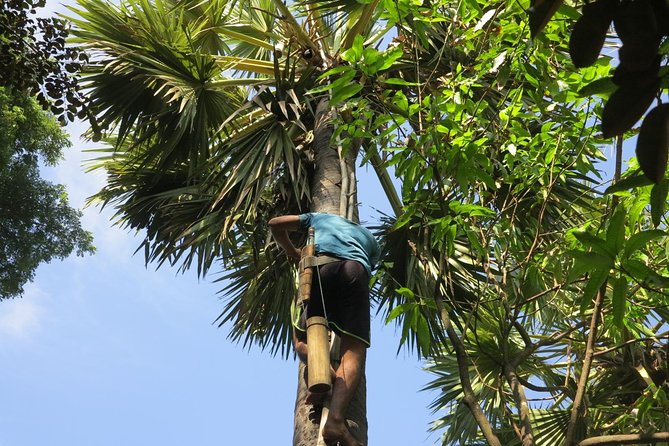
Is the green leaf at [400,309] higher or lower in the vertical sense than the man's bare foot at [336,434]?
higher

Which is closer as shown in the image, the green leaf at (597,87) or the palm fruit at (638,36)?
the palm fruit at (638,36)

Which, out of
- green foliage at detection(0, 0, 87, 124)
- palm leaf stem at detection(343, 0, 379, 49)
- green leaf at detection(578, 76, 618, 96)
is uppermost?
palm leaf stem at detection(343, 0, 379, 49)

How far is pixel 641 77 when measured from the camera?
1032 millimetres

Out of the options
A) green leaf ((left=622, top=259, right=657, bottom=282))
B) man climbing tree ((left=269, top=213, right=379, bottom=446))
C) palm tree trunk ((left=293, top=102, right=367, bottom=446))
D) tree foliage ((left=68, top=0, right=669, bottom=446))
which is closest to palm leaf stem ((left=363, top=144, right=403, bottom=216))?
tree foliage ((left=68, top=0, right=669, bottom=446))

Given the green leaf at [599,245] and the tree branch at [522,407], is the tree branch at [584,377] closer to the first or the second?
the tree branch at [522,407]

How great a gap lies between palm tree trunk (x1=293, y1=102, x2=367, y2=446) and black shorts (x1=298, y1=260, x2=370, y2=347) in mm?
241

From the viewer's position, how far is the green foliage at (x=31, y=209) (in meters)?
12.8

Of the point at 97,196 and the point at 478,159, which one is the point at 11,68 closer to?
the point at 478,159

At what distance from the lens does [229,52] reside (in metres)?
8.91

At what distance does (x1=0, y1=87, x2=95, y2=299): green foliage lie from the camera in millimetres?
12781

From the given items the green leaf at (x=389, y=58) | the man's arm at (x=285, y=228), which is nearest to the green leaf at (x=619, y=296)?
the green leaf at (x=389, y=58)

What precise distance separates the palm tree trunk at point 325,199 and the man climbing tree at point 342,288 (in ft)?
0.47

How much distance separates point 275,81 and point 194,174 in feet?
3.55

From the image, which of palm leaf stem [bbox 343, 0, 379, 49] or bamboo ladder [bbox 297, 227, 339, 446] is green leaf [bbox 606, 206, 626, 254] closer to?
bamboo ladder [bbox 297, 227, 339, 446]
